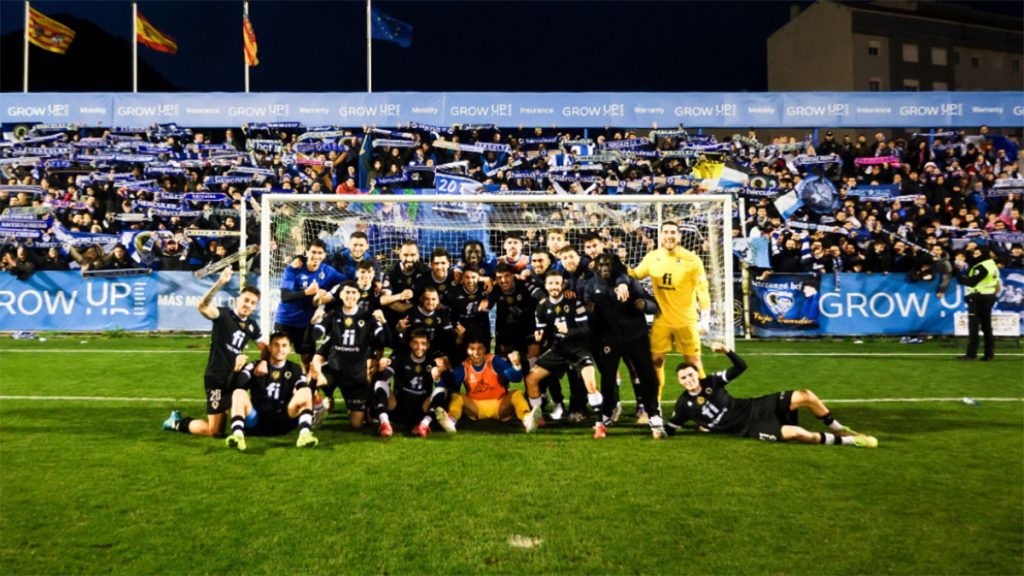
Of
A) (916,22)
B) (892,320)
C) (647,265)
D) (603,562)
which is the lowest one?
(603,562)

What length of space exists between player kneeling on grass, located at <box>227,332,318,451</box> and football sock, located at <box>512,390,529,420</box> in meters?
2.06

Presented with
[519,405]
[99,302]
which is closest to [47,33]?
[99,302]

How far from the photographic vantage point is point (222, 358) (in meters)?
6.60

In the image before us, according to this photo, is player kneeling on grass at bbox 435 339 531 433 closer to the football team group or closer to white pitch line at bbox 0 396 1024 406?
the football team group

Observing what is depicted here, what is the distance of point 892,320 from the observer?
14.0 metres

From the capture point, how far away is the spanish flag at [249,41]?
21641 mm

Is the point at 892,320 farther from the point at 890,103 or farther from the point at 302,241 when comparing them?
the point at 302,241

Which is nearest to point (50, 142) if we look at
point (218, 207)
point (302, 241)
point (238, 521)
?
point (218, 207)

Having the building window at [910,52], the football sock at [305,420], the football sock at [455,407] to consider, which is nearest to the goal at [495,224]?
the football sock at [305,420]

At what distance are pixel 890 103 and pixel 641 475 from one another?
19.2 metres

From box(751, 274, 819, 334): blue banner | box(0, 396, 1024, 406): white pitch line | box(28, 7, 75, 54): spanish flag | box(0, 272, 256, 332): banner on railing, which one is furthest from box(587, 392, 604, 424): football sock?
box(28, 7, 75, 54): spanish flag

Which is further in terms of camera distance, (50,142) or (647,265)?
(50,142)

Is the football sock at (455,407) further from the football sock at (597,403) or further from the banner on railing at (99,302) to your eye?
the banner on railing at (99,302)

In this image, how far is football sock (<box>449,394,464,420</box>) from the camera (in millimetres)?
6926
